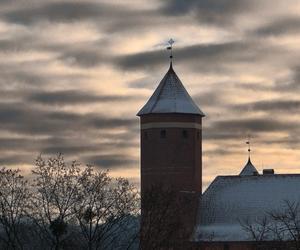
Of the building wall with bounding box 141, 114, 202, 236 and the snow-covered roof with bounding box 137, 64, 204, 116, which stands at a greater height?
the snow-covered roof with bounding box 137, 64, 204, 116

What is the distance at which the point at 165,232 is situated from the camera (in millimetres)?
67000

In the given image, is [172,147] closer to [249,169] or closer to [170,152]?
[170,152]

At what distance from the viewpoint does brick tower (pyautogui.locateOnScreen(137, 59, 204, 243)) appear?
8250cm

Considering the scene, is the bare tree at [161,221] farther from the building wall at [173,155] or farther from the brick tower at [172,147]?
the brick tower at [172,147]

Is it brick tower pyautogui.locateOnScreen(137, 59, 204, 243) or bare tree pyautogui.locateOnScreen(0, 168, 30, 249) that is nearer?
bare tree pyautogui.locateOnScreen(0, 168, 30, 249)

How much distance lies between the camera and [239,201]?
279 ft

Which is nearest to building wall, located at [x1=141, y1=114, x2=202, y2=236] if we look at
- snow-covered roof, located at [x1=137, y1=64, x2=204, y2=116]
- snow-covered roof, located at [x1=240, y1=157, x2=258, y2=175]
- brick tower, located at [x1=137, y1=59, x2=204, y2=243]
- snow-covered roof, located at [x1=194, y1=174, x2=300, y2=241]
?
brick tower, located at [x1=137, y1=59, x2=204, y2=243]

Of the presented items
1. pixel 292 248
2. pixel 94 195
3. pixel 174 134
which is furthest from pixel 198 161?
pixel 292 248

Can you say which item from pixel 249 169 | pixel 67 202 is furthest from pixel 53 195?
pixel 249 169

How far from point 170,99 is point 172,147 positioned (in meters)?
3.58

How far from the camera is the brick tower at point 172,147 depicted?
82.5m

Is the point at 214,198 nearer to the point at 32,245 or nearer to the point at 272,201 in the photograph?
the point at 272,201

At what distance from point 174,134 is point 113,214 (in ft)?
69.9

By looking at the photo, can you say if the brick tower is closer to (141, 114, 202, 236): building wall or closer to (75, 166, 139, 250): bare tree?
(141, 114, 202, 236): building wall
